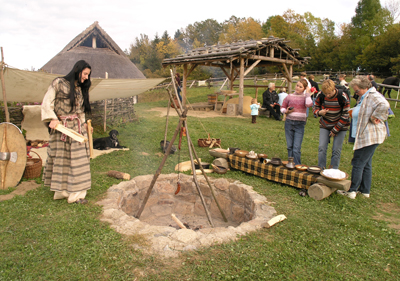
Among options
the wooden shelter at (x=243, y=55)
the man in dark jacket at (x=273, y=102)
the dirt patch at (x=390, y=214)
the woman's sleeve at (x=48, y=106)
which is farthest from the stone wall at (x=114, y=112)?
the dirt patch at (x=390, y=214)

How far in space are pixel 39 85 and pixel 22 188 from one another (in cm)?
278

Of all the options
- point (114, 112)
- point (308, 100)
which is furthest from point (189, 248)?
point (114, 112)

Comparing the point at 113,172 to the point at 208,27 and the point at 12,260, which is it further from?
the point at 208,27

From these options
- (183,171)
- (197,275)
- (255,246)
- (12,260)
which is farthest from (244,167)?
(12,260)

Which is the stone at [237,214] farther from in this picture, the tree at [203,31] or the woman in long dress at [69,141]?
the tree at [203,31]

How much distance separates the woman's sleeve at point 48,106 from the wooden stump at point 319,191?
11.3ft

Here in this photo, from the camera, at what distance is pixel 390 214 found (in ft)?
11.1

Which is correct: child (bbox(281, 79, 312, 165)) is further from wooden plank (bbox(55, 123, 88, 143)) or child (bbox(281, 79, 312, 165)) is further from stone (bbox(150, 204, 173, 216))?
wooden plank (bbox(55, 123, 88, 143))

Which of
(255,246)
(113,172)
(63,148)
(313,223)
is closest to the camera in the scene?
(255,246)

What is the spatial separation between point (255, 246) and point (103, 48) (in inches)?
408

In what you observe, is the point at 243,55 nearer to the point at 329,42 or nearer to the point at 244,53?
the point at 244,53

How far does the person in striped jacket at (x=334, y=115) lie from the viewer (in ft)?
13.0

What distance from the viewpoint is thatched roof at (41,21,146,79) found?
32.3 feet

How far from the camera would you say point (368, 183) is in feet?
12.6
